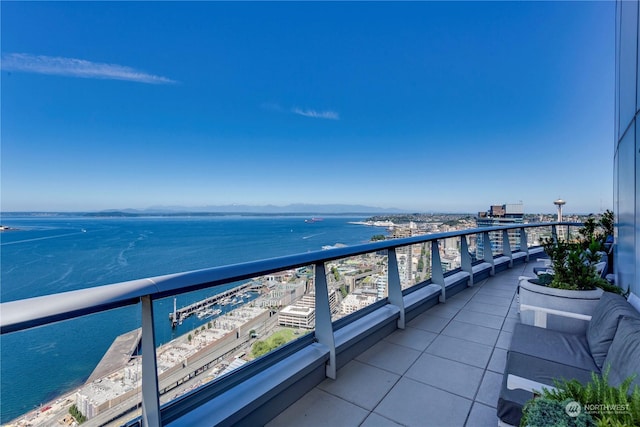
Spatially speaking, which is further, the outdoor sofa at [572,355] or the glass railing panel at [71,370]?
the outdoor sofa at [572,355]

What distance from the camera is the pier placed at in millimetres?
1361

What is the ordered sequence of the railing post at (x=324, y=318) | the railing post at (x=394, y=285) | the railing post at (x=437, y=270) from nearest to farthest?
the railing post at (x=324, y=318)
the railing post at (x=394, y=285)
the railing post at (x=437, y=270)

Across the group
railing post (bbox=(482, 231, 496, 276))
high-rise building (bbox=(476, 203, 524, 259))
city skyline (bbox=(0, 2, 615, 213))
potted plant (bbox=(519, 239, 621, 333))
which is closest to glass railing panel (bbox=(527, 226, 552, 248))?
high-rise building (bbox=(476, 203, 524, 259))

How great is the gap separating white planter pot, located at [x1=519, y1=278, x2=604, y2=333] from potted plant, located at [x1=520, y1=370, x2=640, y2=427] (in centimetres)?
193

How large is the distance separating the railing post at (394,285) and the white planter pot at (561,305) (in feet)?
4.40

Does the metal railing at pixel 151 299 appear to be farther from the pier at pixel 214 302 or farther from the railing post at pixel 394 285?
the railing post at pixel 394 285

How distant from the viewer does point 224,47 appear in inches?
531

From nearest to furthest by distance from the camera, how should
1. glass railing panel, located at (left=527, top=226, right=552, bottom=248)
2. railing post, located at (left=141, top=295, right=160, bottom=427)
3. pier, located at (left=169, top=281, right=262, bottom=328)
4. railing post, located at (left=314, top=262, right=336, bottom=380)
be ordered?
railing post, located at (left=141, top=295, right=160, bottom=427) → pier, located at (left=169, top=281, right=262, bottom=328) → railing post, located at (left=314, top=262, right=336, bottom=380) → glass railing panel, located at (left=527, top=226, right=552, bottom=248)

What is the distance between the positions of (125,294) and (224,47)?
16132 millimetres

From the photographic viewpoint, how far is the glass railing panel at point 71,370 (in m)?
0.84

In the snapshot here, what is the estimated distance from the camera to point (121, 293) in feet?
3.42

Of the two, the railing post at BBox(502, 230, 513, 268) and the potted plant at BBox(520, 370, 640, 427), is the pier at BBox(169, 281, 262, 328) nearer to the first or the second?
the potted plant at BBox(520, 370, 640, 427)

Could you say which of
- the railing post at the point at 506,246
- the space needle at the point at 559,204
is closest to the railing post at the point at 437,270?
the railing post at the point at 506,246

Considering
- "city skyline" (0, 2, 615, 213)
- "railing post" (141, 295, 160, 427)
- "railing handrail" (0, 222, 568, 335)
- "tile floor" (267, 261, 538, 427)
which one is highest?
"city skyline" (0, 2, 615, 213)
